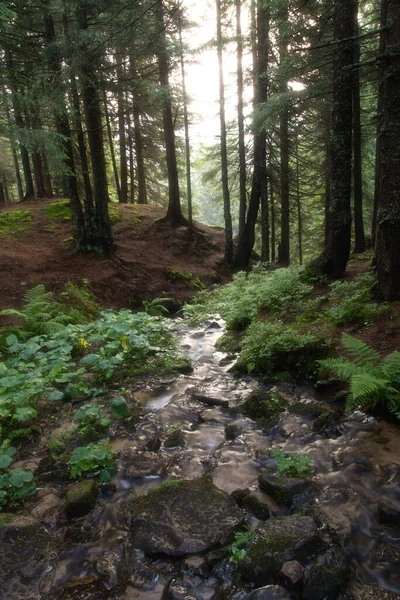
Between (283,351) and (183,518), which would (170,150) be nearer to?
(283,351)

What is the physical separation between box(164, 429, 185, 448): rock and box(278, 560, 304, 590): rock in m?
2.18

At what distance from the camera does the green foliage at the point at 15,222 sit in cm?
1514

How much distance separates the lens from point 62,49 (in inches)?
440

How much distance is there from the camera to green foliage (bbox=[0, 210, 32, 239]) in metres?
15.1

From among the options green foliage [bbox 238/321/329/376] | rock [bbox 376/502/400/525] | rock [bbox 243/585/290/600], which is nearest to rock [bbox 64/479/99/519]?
rock [bbox 243/585/290/600]

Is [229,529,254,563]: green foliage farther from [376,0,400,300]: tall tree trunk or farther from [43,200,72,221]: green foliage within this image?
[43,200,72,221]: green foliage

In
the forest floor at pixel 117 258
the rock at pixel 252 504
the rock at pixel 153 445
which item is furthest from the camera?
the forest floor at pixel 117 258

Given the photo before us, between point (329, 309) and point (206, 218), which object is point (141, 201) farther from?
point (206, 218)

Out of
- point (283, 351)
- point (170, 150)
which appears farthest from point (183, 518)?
point (170, 150)

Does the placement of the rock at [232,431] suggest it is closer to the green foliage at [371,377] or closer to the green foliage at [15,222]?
the green foliage at [371,377]

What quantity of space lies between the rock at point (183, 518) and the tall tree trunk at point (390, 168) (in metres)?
4.80

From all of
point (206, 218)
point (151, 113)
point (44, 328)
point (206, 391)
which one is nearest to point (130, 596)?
point (206, 391)

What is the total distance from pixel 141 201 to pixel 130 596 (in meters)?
24.4

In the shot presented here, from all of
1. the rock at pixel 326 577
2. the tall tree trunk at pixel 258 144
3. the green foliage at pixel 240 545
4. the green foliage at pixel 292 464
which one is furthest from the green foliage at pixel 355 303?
the tall tree trunk at pixel 258 144
